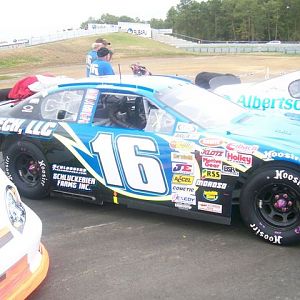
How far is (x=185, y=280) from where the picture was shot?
3678 mm

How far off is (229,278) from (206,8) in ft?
469

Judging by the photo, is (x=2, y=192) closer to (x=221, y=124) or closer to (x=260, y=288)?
(x=260, y=288)

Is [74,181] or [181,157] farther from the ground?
[181,157]

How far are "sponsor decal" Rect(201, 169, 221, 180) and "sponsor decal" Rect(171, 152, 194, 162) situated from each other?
17 centimetres

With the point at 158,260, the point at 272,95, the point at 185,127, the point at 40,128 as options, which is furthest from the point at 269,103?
the point at 158,260

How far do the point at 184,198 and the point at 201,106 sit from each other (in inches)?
43.0

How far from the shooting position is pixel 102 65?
8.21 metres

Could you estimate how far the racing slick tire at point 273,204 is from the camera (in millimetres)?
4086

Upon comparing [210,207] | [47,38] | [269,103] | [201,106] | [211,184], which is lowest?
[210,207]

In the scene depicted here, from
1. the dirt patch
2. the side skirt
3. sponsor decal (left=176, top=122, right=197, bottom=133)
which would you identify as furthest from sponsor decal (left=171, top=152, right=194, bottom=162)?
the dirt patch

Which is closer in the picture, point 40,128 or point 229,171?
point 229,171

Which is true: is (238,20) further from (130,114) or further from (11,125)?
(130,114)

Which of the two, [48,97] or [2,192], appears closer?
[2,192]

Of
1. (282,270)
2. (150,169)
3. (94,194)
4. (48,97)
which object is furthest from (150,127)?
(282,270)
